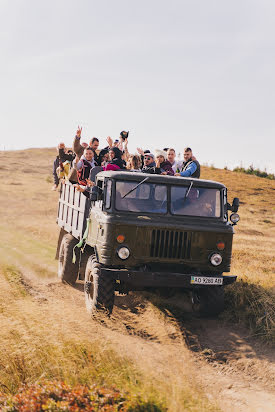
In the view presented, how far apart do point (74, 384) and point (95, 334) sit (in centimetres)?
102

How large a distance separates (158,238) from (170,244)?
213 millimetres

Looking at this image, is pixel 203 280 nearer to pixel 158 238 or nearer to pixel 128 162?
pixel 158 238

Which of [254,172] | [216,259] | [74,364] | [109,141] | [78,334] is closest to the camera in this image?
[74,364]

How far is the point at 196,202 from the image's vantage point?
305 inches

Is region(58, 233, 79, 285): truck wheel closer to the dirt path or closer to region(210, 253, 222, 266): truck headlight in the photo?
the dirt path

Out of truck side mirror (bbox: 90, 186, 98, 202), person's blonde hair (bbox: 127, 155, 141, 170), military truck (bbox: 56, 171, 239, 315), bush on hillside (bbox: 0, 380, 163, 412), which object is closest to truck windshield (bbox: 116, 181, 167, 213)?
military truck (bbox: 56, 171, 239, 315)

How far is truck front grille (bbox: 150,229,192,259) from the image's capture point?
23.8ft

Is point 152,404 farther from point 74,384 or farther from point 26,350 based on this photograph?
point 26,350

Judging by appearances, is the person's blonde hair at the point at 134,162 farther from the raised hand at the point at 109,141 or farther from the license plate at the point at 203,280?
the license plate at the point at 203,280

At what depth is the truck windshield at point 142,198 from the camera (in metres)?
7.51

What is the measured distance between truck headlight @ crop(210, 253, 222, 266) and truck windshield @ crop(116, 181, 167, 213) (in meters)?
1.03

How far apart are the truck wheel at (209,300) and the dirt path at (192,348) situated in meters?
0.25

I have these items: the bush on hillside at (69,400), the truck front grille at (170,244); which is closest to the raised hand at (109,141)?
the truck front grille at (170,244)

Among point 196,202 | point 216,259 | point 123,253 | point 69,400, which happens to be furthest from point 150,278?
point 69,400
